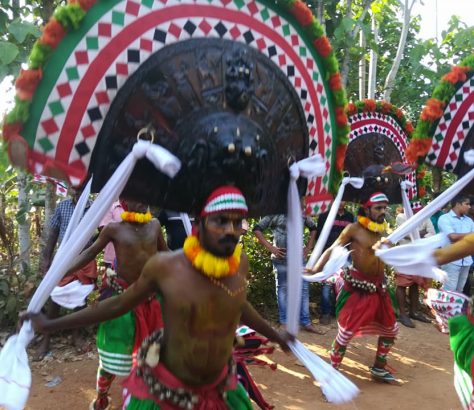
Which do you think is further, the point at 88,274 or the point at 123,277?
the point at 88,274

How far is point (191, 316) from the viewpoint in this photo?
2.46 meters

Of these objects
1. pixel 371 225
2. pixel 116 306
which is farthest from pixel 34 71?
pixel 371 225

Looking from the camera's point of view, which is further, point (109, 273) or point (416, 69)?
point (416, 69)

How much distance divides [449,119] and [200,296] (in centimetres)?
263

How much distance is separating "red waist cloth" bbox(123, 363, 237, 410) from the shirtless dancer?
142cm

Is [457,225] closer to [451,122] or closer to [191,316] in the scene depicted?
[451,122]

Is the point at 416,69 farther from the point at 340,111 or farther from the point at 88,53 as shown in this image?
the point at 88,53

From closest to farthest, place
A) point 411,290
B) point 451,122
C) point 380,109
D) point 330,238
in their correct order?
1. point 451,122
2. point 380,109
3. point 330,238
4. point 411,290

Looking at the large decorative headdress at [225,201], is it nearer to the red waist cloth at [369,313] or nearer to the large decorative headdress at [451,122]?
the large decorative headdress at [451,122]

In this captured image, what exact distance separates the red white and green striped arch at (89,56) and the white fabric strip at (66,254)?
0.54 feet

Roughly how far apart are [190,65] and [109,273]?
107 inches

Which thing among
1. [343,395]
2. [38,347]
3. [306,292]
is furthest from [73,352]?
[343,395]

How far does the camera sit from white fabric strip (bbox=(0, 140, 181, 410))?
83.0 inches

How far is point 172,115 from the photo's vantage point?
85.9 inches
